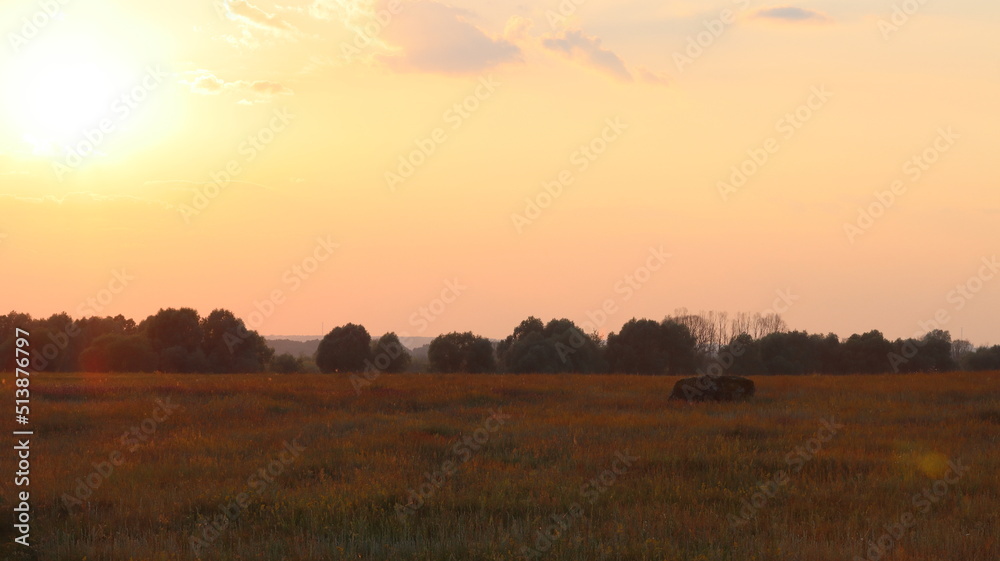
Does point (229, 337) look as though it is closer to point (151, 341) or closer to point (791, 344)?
point (151, 341)

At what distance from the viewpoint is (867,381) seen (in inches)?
1192

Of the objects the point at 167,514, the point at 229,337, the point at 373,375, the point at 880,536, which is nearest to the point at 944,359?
the point at 373,375
